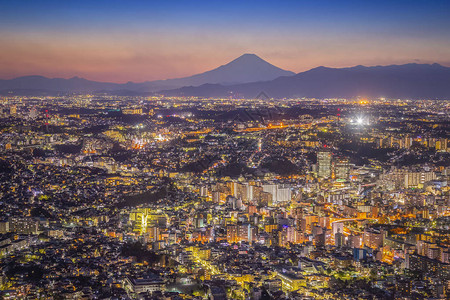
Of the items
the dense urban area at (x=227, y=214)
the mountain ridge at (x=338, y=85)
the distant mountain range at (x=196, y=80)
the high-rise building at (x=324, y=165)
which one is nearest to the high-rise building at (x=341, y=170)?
the dense urban area at (x=227, y=214)

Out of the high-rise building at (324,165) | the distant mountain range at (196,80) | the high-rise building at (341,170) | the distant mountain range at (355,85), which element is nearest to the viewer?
the high-rise building at (341,170)

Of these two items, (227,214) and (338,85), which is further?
(338,85)

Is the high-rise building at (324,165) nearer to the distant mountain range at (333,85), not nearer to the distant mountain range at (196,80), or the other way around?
the distant mountain range at (333,85)

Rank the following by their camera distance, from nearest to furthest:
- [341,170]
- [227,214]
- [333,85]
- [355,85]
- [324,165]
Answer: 1. [227,214]
2. [341,170]
3. [324,165]
4. [355,85]
5. [333,85]

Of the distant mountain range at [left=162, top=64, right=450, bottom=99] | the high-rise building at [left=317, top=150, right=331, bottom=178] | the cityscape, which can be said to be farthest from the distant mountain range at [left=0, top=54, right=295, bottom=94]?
the high-rise building at [left=317, top=150, right=331, bottom=178]

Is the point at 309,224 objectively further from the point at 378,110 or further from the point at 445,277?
the point at 378,110

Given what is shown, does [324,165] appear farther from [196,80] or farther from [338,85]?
[196,80]

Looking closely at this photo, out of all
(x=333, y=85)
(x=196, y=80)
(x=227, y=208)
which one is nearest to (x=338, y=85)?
(x=333, y=85)
